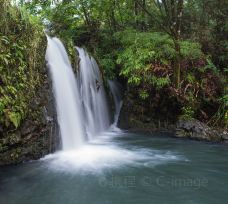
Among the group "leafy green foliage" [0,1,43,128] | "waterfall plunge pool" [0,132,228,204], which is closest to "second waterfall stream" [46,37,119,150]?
"waterfall plunge pool" [0,132,228,204]

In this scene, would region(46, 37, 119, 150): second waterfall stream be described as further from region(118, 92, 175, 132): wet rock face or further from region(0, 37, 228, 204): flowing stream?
region(118, 92, 175, 132): wet rock face

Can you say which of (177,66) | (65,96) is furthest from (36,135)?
(177,66)

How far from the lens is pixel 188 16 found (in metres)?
11.6

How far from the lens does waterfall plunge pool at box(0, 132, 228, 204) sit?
4531mm

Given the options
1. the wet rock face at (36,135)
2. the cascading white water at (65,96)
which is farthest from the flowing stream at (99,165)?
the wet rock face at (36,135)

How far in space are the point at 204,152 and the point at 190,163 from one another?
3.30ft

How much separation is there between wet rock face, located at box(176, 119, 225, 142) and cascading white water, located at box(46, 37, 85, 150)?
2.84m

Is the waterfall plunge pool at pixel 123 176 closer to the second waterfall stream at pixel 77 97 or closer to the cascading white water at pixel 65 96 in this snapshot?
the cascading white water at pixel 65 96

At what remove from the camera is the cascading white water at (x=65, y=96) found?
7316mm

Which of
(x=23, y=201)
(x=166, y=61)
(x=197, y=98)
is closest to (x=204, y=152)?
(x=197, y=98)

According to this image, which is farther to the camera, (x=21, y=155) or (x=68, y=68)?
(x=68, y=68)

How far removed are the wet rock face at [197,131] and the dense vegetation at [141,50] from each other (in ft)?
0.93

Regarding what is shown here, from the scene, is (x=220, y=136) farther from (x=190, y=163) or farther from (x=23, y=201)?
(x=23, y=201)

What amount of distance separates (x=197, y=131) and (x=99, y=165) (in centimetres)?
359
